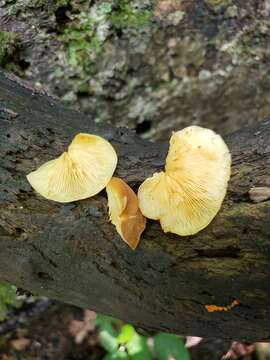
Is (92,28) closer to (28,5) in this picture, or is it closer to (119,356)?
(28,5)

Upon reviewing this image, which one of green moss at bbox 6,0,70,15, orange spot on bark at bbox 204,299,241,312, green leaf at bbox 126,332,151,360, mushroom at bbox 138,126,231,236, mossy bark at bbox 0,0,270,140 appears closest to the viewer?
mushroom at bbox 138,126,231,236

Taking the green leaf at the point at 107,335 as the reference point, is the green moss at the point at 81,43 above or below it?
above

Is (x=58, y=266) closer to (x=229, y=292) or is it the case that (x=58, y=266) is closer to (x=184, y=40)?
(x=229, y=292)

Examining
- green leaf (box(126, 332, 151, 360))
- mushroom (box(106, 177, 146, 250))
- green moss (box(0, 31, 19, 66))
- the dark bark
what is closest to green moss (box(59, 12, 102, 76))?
green moss (box(0, 31, 19, 66))

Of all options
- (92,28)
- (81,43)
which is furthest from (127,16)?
(81,43)

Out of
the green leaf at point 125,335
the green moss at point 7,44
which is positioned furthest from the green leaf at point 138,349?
the green moss at point 7,44

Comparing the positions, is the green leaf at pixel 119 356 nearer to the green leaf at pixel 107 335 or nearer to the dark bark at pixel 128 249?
the green leaf at pixel 107 335

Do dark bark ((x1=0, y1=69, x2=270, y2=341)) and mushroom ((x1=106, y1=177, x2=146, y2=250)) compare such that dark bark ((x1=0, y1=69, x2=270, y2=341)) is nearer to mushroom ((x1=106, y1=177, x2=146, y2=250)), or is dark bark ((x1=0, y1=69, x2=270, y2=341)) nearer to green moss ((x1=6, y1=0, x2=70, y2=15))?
mushroom ((x1=106, y1=177, x2=146, y2=250))
